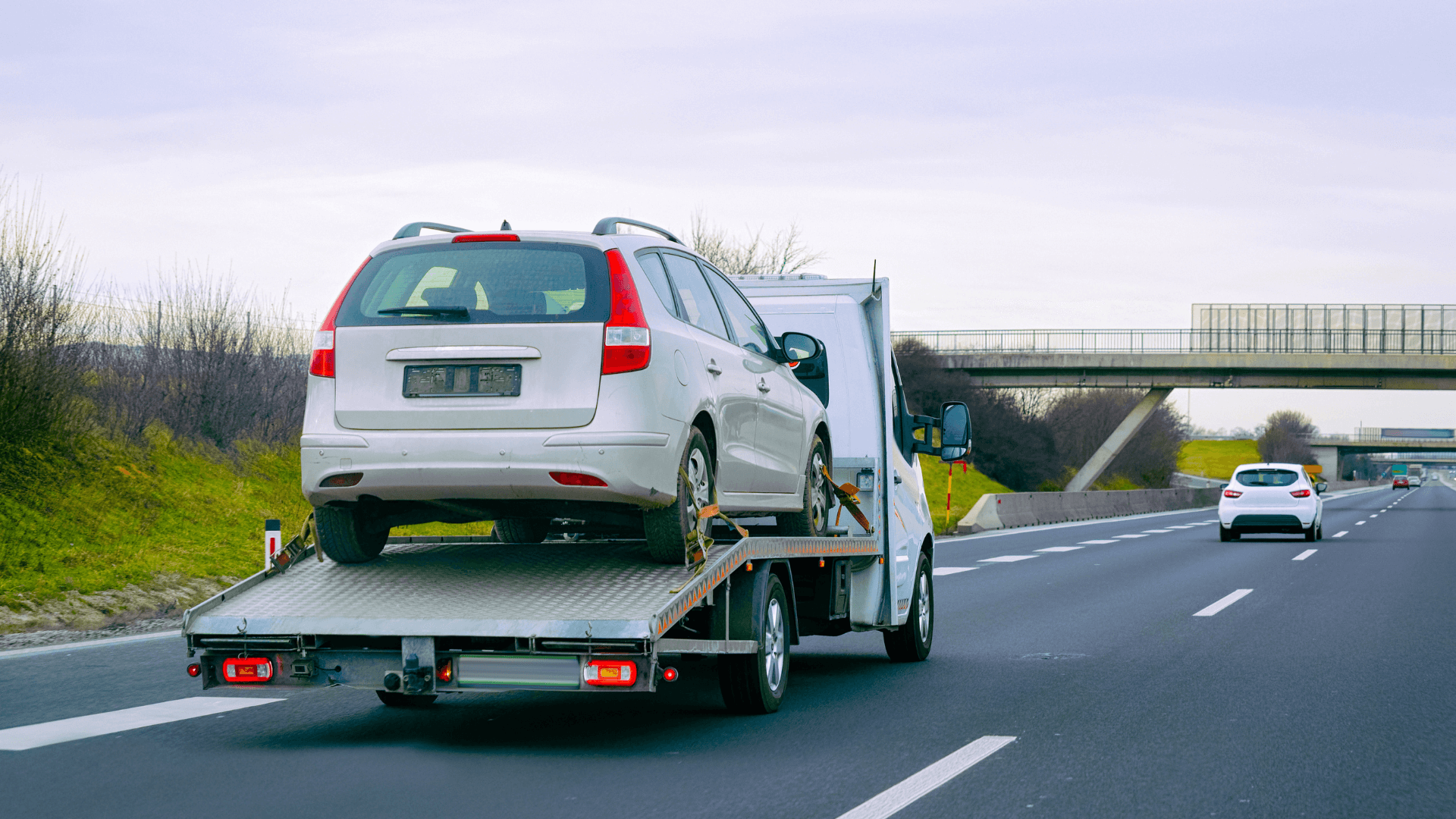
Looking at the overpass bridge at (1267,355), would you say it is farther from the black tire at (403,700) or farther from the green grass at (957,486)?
the black tire at (403,700)

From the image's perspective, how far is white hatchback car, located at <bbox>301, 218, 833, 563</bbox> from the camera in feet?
19.8

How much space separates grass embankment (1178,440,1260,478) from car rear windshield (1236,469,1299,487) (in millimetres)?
118466

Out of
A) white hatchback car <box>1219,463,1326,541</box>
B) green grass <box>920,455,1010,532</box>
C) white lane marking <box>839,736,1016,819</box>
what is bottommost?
green grass <box>920,455,1010,532</box>

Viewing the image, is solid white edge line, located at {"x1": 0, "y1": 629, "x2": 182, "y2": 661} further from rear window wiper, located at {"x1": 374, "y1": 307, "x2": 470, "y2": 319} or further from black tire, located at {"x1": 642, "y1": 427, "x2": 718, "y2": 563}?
black tire, located at {"x1": 642, "y1": 427, "x2": 718, "y2": 563}

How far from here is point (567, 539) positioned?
9.08 m

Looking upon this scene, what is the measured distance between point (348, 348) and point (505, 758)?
1828mm

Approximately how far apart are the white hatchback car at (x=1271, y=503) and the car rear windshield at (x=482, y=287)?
900 inches

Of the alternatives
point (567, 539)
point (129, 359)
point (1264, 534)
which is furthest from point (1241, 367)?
point (567, 539)

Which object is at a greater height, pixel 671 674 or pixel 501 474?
pixel 501 474

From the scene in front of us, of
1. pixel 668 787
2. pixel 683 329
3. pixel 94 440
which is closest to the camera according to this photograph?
pixel 668 787

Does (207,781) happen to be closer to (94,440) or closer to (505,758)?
(505,758)

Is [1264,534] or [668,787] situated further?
[1264,534]

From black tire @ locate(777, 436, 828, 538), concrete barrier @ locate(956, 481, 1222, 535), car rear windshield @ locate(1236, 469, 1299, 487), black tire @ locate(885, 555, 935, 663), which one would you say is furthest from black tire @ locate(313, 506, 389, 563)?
concrete barrier @ locate(956, 481, 1222, 535)

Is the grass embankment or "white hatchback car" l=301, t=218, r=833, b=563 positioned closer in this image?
→ "white hatchback car" l=301, t=218, r=833, b=563
